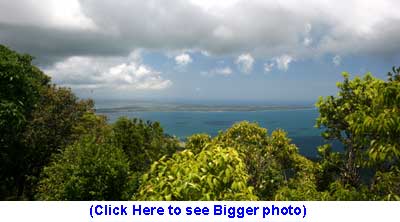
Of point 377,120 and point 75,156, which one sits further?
point 75,156

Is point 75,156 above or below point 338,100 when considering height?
below

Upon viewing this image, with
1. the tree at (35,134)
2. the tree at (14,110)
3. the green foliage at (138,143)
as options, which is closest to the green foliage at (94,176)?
the green foliage at (138,143)

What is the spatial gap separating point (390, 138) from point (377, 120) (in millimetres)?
364

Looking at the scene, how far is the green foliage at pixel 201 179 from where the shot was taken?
400cm

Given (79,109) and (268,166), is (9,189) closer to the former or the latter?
(79,109)

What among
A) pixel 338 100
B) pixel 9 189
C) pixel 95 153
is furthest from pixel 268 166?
pixel 9 189

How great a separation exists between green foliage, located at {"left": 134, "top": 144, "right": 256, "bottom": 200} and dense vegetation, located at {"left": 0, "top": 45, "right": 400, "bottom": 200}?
11 millimetres

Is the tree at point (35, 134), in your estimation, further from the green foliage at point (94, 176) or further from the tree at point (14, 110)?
the green foliage at point (94, 176)

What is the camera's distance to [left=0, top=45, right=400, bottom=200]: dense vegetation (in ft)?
13.9

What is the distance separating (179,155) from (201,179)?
501mm

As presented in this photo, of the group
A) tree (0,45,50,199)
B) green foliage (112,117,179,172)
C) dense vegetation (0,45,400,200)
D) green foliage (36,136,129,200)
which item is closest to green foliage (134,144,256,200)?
dense vegetation (0,45,400,200)

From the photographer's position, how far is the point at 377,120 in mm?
4922

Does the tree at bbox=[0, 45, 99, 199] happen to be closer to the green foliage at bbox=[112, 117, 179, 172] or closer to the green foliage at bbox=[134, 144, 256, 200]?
the green foliage at bbox=[112, 117, 179, 172]

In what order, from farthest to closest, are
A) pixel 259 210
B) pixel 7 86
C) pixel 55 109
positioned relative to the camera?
pixel 55 109 → pixel 7 86 → pixel 259 210
